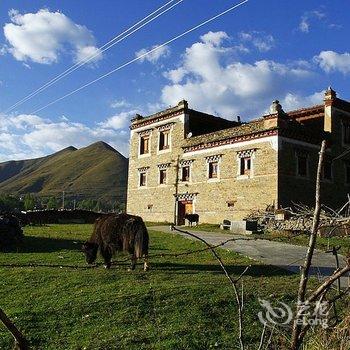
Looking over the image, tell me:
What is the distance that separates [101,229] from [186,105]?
26237 mm

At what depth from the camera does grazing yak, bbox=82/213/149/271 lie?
12898mm

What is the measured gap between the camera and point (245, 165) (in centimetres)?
3331

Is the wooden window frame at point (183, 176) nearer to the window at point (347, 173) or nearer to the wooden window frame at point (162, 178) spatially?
the wooden window frame at point (162, 178)

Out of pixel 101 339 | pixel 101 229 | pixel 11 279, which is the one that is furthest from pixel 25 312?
pixel 101 229

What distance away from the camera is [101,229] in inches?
535

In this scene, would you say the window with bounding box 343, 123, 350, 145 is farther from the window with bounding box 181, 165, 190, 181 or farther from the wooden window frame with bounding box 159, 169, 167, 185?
the wooden window frame with bounding box 159, 169, 167, 185

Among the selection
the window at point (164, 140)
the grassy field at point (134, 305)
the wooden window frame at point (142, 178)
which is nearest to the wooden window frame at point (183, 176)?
the window at point (164, 140)

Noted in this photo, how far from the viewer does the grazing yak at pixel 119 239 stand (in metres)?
12.9

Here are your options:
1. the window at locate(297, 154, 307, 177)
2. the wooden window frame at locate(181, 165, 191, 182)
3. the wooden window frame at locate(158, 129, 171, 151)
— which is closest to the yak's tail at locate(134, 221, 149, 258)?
the window at locate(297, 154, 307, 177)

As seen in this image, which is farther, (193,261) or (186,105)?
(186,105)

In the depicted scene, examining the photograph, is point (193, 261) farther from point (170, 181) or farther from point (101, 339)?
point (170, 181)

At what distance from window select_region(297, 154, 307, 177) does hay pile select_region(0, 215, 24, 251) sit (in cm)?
2036

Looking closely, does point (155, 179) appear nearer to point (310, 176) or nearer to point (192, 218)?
point (192, 218)

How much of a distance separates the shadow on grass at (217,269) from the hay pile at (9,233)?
242 inches
